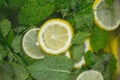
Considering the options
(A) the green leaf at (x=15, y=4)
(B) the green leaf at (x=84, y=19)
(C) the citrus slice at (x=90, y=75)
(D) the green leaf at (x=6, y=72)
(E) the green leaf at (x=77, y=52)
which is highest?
(A) the green leaf at (x=15, y=4)

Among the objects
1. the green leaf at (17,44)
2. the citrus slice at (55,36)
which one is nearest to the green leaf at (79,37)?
the citrus slice at (55,36)

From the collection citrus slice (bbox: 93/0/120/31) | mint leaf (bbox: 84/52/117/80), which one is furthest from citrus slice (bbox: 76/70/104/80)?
citrus slice (bbox: 93/0/120/31)

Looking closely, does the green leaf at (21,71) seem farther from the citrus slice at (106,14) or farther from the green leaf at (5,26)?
the citrus slice at (106,14)

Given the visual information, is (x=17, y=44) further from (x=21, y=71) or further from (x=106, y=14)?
(x=106, y=14)

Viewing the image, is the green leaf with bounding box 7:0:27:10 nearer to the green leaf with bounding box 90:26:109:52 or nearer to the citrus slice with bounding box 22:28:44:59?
the citrus slice with bounding box 22:28:44:59

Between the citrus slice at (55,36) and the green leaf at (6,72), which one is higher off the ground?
the citrus slice at (55,36)
